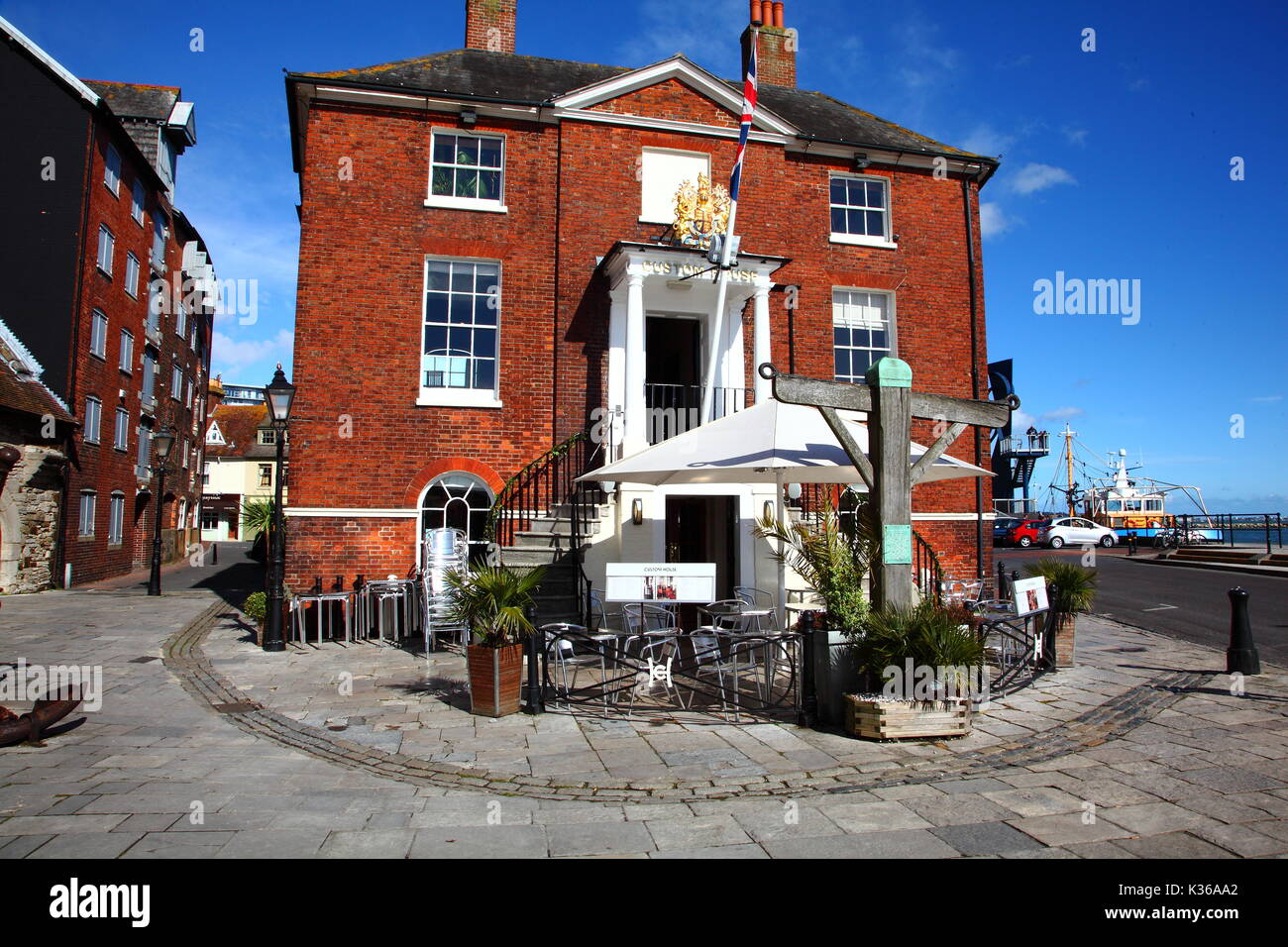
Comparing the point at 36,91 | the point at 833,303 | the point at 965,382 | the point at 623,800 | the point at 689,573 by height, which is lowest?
the point at 623,800

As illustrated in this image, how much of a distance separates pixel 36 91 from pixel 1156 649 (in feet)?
88.4

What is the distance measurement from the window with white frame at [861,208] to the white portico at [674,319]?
2.66m

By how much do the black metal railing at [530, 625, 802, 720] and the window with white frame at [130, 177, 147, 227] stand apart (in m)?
23.5

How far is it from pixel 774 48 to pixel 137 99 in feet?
77.4

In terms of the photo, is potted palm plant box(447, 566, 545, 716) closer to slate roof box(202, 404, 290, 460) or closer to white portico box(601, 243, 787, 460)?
white portico box(601, 243, 787, 460)

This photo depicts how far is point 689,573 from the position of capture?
831 cm

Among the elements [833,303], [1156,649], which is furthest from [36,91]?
[1156,649]

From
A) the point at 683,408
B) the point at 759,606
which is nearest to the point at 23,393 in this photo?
the point at 683,408

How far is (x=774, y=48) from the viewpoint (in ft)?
58.6

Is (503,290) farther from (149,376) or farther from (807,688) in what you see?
(149,376)

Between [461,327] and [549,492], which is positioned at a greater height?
[461,327]

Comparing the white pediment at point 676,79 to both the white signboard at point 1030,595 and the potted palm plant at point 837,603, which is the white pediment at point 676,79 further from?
the potted palm plant at point 837,603
